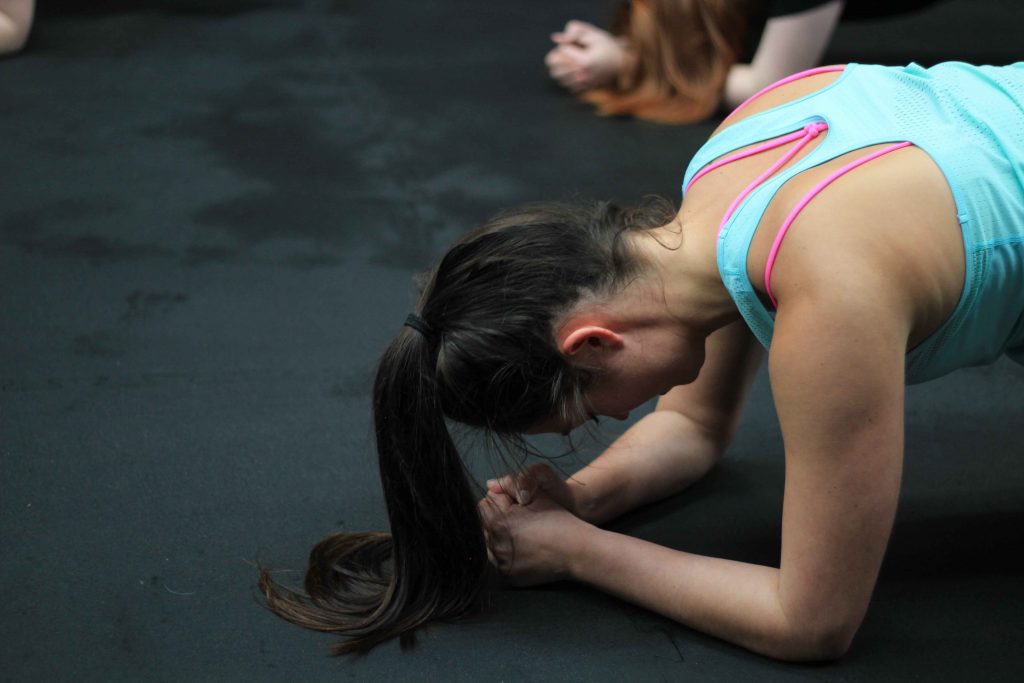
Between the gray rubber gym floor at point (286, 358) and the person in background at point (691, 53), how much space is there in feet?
0.30

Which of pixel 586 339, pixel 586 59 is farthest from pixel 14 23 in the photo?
pixel 586 339

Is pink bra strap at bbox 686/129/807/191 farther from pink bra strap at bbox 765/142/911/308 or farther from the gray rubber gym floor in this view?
the gray rubber gym floor

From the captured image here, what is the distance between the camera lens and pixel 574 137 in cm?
252

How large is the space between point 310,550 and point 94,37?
6.81 feet

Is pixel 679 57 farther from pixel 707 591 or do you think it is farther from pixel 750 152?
pixel 707 591

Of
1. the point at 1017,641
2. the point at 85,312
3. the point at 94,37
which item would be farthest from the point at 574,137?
the point at 1017,641

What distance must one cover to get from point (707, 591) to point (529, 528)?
0.21 m

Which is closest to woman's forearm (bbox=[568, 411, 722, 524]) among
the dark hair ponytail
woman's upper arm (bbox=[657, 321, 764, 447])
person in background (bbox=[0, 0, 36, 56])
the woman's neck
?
woman's upper arm (bbox=[657, 321, 764, 447])

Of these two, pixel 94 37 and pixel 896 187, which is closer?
pixel 896 187

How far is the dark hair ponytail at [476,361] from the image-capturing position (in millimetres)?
1104

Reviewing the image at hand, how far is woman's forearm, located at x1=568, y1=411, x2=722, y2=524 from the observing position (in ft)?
4.56

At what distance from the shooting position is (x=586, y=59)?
8.69ft

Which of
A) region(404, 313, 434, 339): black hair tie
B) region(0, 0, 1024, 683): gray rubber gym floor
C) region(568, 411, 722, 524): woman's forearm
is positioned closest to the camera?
region(404, 313, 434, 339): black hair tie

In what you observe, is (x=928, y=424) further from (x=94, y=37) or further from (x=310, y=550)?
(x=94, y=37)
